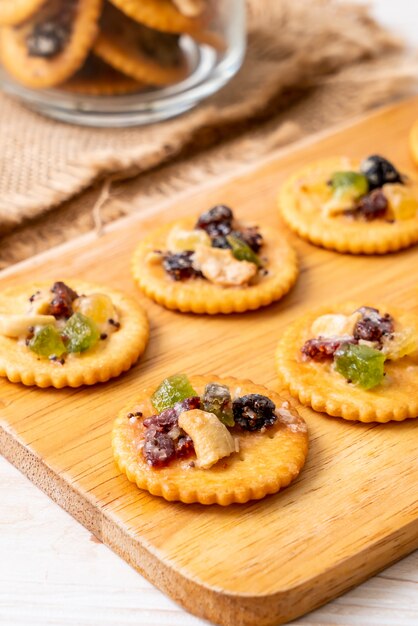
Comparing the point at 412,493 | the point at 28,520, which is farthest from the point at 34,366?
the point at 412,493

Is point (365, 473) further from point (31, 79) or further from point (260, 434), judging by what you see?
point (31, 79)

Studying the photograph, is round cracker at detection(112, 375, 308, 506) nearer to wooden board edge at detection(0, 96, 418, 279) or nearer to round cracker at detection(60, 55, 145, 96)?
wooden board edge at detection(0, 96, 418, 279)

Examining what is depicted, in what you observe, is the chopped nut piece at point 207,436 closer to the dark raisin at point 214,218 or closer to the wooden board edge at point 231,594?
the wooden board edge at point 231,594

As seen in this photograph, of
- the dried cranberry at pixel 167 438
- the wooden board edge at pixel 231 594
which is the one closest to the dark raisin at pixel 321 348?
the dried cranberry at pixel 167 438

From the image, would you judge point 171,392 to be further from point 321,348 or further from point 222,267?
point 222,267

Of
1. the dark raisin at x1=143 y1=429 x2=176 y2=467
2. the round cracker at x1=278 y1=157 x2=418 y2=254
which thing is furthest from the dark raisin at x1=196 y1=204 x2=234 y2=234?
the dark raisin at x1=143 y1=429 x2=176 y2=467

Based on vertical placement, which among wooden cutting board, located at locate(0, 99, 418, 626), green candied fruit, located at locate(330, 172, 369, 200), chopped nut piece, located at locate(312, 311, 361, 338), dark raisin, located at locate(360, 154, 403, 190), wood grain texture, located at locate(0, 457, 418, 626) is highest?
dark raisin, located at locate(360, 154, 403, 190)

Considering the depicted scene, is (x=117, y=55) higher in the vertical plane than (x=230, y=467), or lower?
higher

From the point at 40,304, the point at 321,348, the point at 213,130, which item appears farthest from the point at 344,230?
the point at 40,304
